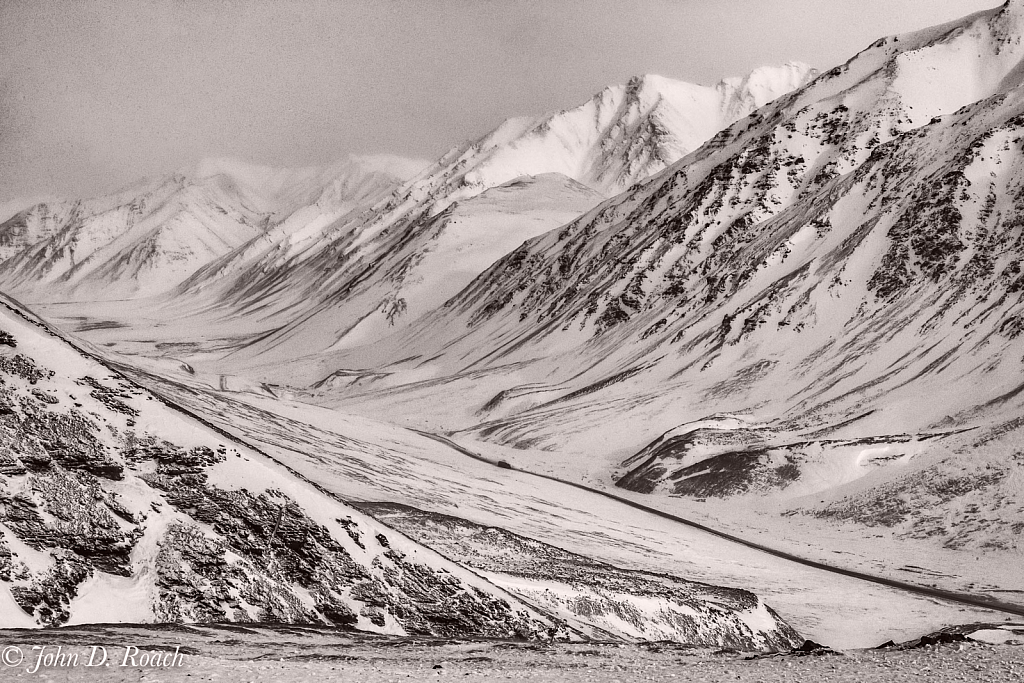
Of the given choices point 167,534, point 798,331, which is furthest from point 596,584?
point 798,331

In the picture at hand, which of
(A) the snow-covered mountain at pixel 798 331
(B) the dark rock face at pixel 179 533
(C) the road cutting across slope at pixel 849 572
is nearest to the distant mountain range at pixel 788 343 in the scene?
(A) the snow-covered mountain at pixel 798 331

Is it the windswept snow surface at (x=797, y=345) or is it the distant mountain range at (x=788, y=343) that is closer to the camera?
the windswept snow surface at (x=797, y=345)

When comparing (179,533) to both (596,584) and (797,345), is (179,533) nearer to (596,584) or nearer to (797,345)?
(596,584)

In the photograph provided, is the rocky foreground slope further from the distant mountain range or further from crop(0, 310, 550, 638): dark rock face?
the distant mountain range

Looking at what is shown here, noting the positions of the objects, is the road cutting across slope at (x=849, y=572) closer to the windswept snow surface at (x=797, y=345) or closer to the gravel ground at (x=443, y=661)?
the windswept snow surface at (x=797, y=345)

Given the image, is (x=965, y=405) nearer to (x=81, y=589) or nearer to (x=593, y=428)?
(x=593, y=428)

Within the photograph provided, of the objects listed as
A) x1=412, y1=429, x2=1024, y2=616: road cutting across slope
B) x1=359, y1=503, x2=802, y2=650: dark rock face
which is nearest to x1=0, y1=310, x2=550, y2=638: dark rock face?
x1=359, y1=503, x2=802, y2=650: dark rock face

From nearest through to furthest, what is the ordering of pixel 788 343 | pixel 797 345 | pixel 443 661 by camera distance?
1. pixel 443 661
2. pixel 797 345
3. pixel 788 343
